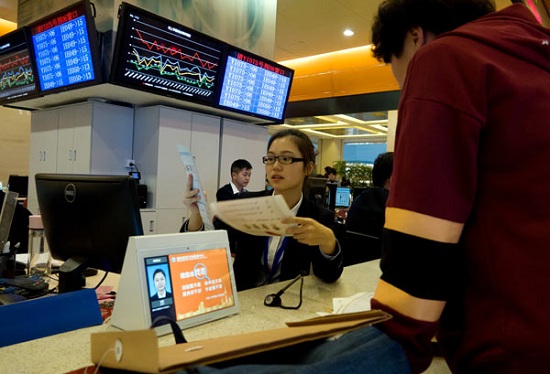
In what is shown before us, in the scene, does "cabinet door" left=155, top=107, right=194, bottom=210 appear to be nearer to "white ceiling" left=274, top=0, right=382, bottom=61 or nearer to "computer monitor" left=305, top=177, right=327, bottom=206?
"computer monitor" left=305, top=177, right=327, bottom=206

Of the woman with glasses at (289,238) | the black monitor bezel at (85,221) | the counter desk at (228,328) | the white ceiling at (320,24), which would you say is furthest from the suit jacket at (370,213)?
the white ceiling at (320,24)

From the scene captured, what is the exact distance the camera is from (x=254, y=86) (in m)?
4.51

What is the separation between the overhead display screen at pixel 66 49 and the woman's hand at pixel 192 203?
207 cm

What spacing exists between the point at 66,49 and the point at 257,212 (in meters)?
3.21

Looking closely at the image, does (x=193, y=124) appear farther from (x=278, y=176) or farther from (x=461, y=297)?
(x=461, y=297)

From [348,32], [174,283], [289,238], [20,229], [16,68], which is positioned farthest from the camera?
[348,32]

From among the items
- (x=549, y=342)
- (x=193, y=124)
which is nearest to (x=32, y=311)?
(x=549, y=342)

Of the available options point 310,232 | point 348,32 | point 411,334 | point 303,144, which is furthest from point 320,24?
point 411,334

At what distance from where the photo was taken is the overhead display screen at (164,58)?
326cm

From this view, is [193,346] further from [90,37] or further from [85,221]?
[90,37]

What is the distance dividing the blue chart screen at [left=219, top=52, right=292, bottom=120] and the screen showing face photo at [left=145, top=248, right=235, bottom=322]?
10.4 ft

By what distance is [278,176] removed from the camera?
213cm

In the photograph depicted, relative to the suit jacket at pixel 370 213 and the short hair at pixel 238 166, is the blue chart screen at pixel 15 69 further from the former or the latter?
the suit jacket at pixel 370 213

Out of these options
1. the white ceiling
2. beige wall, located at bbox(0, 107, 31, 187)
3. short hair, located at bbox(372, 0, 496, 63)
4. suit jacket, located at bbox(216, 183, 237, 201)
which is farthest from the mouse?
beige wall, located at bbox(0, 107, 31, 187)
